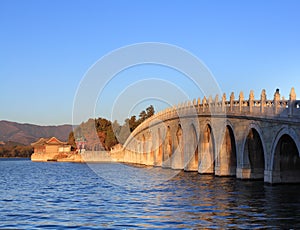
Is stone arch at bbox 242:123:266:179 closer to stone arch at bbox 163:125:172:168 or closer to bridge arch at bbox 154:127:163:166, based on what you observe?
stone arch at bbox 163:125:172:168

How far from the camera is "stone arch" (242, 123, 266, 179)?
4666 centimetres

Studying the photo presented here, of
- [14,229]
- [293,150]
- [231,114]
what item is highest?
[231,114]

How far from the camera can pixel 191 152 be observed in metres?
64.1

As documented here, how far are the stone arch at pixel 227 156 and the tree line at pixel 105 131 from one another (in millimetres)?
106880

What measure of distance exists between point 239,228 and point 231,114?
27.4 m

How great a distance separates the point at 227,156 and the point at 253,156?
6.04 metres

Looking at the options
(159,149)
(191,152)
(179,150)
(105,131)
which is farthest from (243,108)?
(105,131)

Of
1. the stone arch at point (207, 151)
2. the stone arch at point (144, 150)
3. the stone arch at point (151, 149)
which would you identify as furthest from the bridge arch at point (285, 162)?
the stone arch at point (144, 150)

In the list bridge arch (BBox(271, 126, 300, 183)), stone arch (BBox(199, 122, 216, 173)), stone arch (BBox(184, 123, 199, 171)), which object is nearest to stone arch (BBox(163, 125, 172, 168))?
stone arch (BBox(184, 123, 199, 171))

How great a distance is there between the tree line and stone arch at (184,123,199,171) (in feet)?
309

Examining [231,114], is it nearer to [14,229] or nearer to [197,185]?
[197,185]

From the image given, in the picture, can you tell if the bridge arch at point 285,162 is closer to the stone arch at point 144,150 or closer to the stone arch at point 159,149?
the stone arch at point 159,149

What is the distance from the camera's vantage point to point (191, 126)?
209 ft

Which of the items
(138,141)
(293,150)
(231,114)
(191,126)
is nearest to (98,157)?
(138,141)
